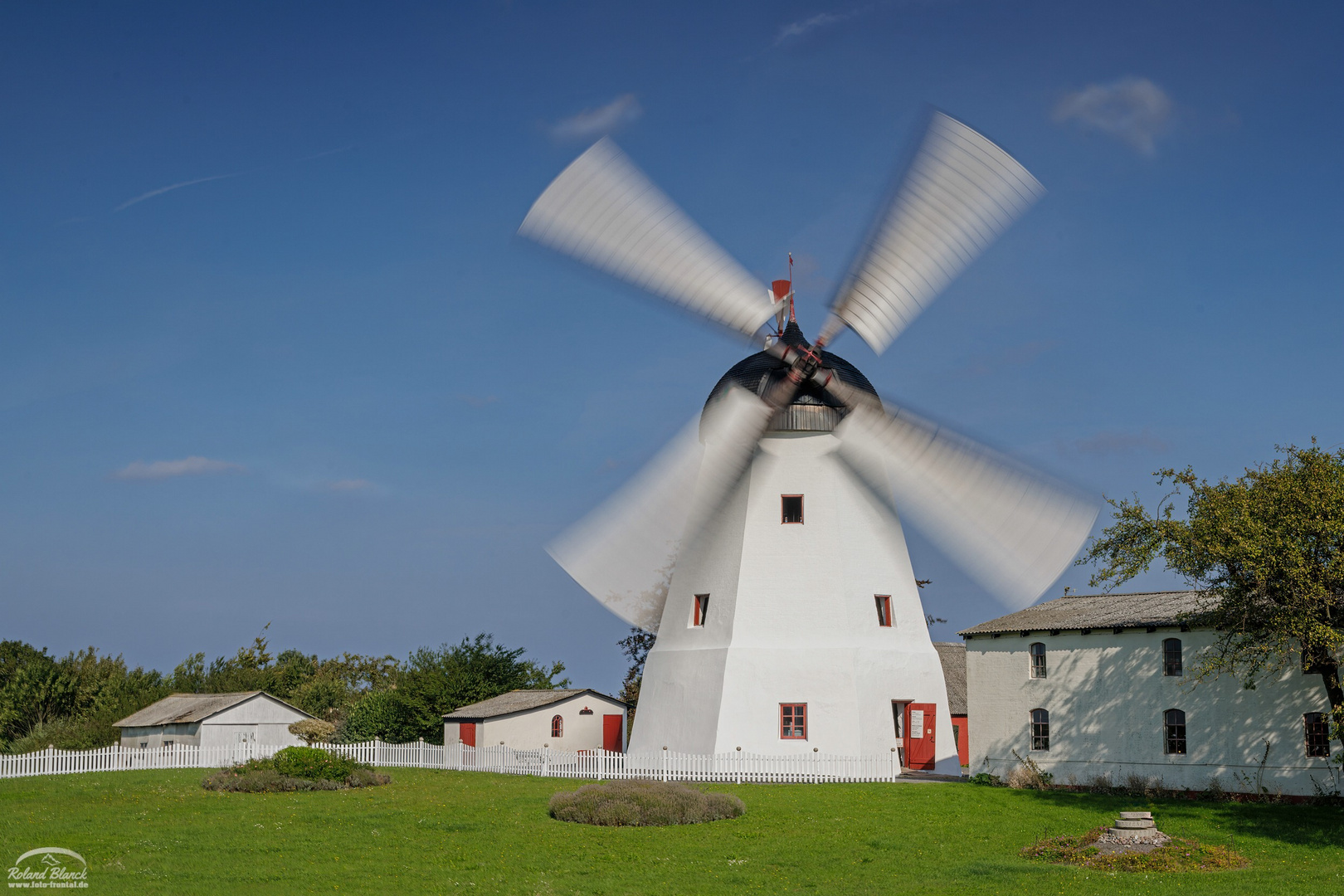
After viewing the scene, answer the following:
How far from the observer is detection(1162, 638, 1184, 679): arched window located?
75.7 feet

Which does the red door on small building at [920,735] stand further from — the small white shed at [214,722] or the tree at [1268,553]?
the small white shed at [214,722]

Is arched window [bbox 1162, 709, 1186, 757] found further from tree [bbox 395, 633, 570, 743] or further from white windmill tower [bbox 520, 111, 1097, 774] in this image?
tree [bbox 395, 633, 570, 743]

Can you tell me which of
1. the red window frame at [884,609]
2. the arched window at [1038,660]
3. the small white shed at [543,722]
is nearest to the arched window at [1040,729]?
the arched window at [1038,660]

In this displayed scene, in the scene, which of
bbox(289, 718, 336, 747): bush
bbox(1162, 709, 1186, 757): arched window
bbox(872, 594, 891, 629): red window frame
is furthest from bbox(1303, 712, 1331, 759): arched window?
bbox(289, 718, 336, 747): bush

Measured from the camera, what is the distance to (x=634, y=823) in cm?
1906

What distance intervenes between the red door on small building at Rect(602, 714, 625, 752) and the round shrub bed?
33.5ft

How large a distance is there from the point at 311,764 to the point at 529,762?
23.4 ft

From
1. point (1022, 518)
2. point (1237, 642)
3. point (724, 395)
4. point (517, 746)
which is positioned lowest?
point (517, 746)

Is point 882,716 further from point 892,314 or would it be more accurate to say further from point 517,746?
point 517,746

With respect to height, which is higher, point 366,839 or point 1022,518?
point 1022,518

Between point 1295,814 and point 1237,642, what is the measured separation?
10.6 ft

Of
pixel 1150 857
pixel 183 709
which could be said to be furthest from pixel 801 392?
pixel 183 709

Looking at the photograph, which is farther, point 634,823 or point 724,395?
point 724,395

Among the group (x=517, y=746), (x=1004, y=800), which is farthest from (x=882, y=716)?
(x=517, y=746)
